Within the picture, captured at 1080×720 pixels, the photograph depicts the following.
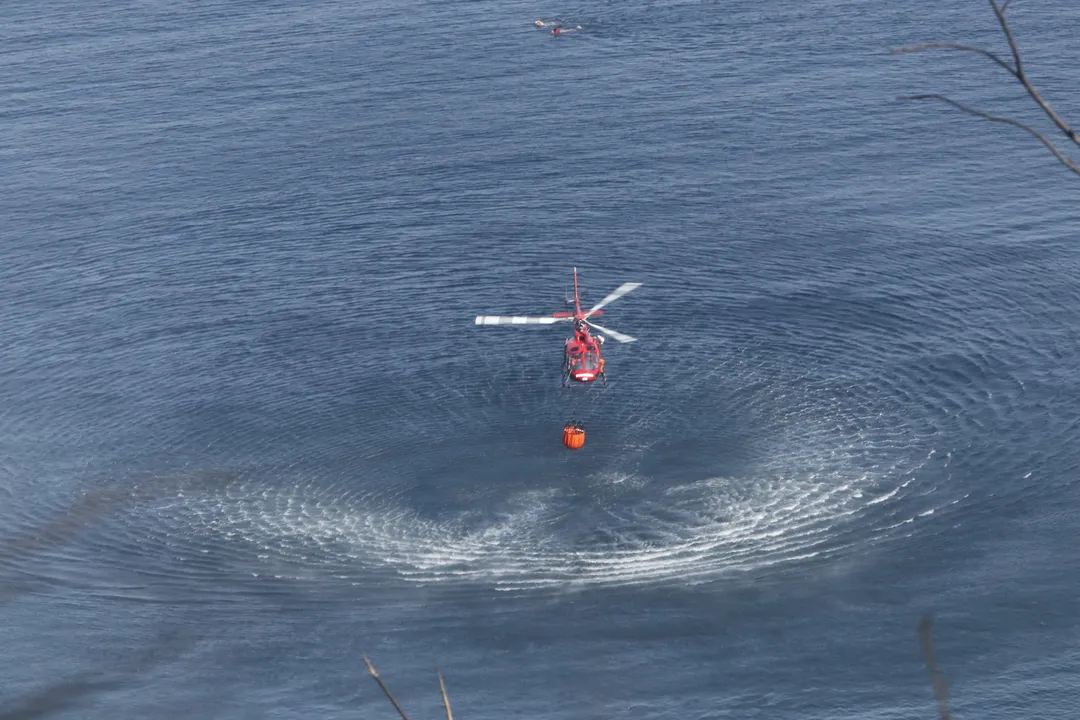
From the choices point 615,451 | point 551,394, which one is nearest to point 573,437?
point 615,451

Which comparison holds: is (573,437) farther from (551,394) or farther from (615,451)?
(551,394)

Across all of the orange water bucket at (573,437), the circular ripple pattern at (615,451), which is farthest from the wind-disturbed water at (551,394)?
the orange water bucket at (573,437)

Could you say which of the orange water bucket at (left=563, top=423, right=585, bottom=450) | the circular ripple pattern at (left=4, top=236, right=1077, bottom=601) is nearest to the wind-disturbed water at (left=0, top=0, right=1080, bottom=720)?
the circular ripple pattern at (left=4, top=236, right=1077, bottom=601)

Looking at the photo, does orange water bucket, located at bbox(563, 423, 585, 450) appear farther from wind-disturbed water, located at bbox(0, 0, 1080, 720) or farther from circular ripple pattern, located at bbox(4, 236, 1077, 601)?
wind-disturbed water, located at bbox(0, 0, 1080, 720)

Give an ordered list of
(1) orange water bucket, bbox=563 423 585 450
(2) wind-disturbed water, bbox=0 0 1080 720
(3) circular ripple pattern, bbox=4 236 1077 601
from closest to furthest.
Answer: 1. (2) wind-disturbed water, bbox=0 0 1080 720
2. (3) circular ripple pattern, bbox=4 236 1077 601
3. (1) orange water bucket, bbox=563 423 585 450

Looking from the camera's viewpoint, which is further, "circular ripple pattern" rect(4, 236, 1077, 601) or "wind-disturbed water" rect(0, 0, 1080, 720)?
"circular ripple pattern" rect(4, 236, 1077, 601)

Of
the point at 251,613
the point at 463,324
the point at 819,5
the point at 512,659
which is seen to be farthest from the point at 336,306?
the point at 819,5

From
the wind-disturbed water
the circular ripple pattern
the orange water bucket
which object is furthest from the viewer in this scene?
the orange water bucket
